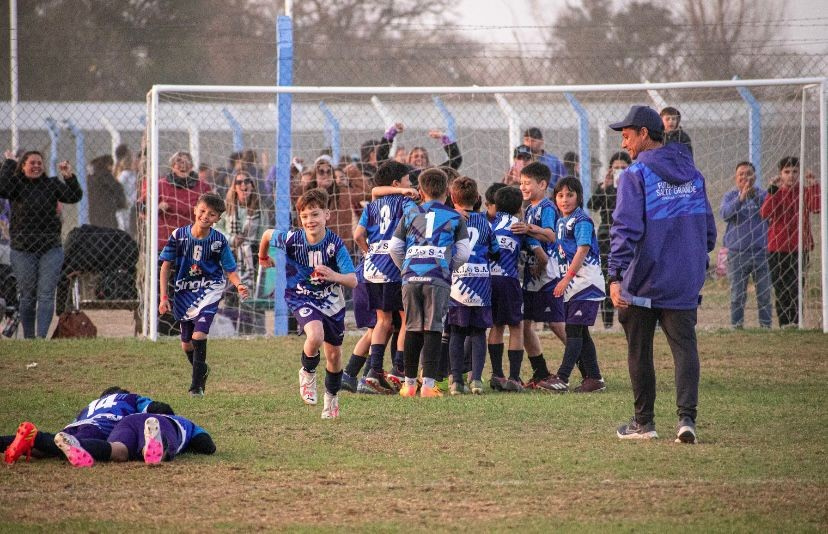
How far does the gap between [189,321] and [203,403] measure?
93 cm

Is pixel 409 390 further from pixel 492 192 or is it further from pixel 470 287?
pixel 492 192

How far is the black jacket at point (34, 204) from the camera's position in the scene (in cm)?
1261

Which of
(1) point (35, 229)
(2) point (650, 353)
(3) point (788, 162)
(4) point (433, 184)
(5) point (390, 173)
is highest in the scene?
(3) point (788, 162)

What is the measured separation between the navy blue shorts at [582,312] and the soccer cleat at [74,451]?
176 inches

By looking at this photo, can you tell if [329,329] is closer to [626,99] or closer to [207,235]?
[207,235]

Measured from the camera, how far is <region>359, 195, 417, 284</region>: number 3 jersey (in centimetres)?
925

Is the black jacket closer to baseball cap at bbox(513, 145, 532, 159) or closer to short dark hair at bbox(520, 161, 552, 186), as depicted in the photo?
baseball cap at bbox(513, 145, 532, 159)

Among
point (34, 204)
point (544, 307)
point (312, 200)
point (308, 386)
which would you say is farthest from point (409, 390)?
point (34, 204)

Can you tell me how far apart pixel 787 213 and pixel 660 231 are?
7354 millimetres

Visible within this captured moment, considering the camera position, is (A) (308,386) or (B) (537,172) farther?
(B) (537,172)

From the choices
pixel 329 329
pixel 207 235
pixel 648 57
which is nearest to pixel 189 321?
pixel 207 235

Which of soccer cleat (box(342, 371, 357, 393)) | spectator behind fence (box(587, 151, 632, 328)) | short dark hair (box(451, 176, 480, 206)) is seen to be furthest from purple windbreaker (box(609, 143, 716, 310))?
spectator behind fence (box(587, 151, 632, 328))

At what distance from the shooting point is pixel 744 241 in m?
13.5

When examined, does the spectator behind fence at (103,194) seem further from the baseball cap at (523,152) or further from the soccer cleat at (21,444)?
the soccer cleat at (21,444)
